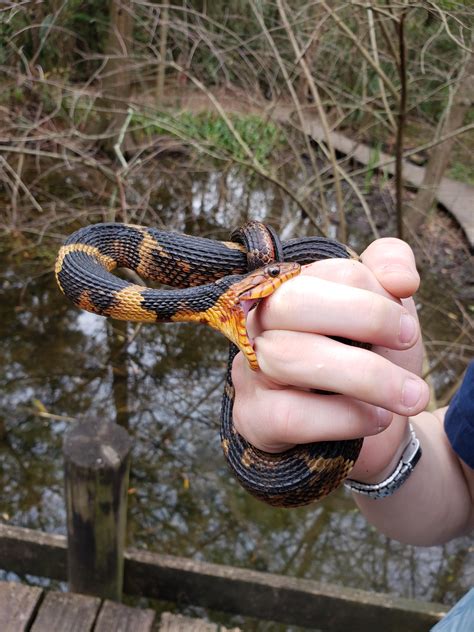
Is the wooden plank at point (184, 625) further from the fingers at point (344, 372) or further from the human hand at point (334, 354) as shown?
the fingers at point (344, 372)

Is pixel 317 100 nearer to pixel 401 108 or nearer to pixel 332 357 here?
pixel 401 108

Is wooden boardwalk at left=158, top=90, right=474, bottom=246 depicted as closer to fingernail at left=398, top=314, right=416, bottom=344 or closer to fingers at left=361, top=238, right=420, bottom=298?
fingers at left=361, top=238, right=420, bottom=298

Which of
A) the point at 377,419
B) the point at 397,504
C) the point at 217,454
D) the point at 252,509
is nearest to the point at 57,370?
the point at 217,454

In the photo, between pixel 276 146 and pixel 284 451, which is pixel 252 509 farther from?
pixel 284 451

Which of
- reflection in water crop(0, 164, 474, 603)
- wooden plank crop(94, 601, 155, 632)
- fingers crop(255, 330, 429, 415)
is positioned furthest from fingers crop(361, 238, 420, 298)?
reflection in water crop(0, 164, 474, 603)

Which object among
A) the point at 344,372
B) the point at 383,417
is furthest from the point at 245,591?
the point at 344,372

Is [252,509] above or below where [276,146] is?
below

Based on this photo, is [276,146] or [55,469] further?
[276,146]

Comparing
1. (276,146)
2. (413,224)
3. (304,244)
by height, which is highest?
(304,244)
